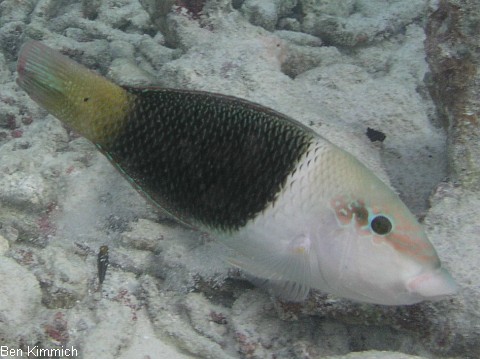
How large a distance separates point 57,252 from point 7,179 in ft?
3.02

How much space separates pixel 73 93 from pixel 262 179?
0.70m

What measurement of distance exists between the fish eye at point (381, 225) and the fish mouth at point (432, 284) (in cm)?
18

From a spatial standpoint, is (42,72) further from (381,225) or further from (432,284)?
(432,284)

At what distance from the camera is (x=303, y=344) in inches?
105

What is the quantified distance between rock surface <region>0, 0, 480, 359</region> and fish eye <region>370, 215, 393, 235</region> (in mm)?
865

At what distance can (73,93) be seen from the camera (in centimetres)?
158

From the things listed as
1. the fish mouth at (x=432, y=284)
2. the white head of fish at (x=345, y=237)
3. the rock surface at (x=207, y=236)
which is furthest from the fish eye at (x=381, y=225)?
the rock surface at (x=207, y=236)

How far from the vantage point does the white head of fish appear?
1.53 meters

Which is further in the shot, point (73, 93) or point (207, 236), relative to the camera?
point (207, 236)

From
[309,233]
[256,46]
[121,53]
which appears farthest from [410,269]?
[121,53]

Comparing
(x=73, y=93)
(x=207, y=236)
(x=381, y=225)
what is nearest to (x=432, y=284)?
(x=381, y=225)

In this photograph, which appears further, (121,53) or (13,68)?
(13,68)

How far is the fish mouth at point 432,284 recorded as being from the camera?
152cm

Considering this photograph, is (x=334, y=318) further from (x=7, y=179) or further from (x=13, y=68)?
(x=13, y=68)
